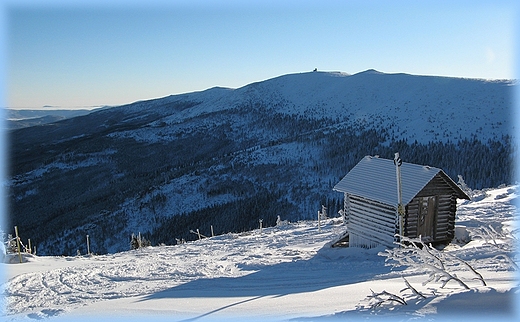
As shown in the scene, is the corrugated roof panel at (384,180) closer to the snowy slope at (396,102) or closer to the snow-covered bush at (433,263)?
the snow-covered bush at (433,263)

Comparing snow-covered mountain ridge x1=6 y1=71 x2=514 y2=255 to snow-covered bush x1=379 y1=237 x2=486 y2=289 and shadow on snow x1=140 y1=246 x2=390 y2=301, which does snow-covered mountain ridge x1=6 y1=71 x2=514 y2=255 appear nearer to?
shadow on snow x1=140 y1=246 x2=390 y2=301

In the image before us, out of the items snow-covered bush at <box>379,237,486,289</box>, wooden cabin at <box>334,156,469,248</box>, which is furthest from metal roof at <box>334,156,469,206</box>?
snow-covered bush at <box>379,237,486,289</box>

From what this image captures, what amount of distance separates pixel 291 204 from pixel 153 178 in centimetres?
2645

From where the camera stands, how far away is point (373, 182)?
17.0m

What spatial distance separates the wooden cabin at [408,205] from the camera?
1544 centimetres

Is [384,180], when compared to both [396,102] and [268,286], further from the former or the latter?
[396,102]

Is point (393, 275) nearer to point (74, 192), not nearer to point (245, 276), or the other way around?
point (245, 276)

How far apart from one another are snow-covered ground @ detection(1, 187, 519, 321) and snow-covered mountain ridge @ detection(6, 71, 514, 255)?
87.8 feet

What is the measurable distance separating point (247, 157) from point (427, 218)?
5201cm

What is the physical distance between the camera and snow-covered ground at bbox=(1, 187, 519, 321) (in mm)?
6809

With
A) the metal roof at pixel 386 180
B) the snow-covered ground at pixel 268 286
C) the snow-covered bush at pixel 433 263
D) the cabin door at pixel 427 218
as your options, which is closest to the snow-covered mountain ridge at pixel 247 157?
the metal roof at pixel 386 180

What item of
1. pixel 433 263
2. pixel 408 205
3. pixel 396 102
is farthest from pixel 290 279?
pixel 396 102

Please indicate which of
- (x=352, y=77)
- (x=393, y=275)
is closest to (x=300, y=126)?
(x=352, y=77)

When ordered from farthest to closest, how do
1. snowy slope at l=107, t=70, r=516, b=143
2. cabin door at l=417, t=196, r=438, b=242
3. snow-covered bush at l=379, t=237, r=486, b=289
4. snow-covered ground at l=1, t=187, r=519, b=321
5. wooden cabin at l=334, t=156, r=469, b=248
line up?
1. snowy slope at l=107, t=70, r=516, b=143
2. cabin door at l=417, t=196, r=438, b=242
3. wooden cabin at l=334, t=156, r=469, b=248
4. snow-covered bush at l=379, t=237, r=486, b=289
5. snow-covered ground at l=1, t=187, r=519, b=321
